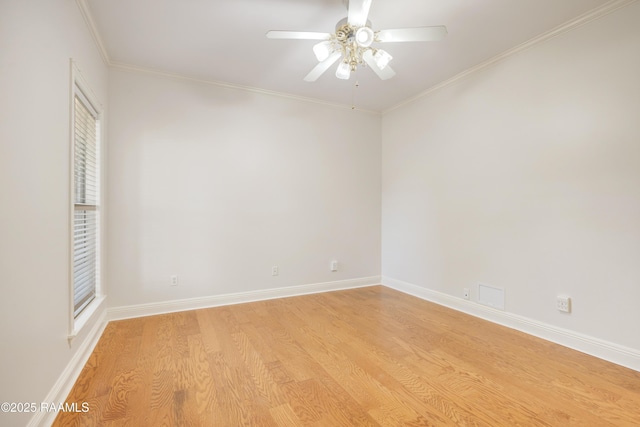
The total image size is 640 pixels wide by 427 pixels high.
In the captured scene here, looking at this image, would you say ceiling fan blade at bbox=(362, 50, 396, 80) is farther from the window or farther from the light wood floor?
the light wood floor

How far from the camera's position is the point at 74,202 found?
204cm

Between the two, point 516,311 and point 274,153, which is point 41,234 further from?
point 516,311

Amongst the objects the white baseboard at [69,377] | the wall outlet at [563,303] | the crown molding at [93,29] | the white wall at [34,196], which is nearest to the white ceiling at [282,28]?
the crown molding at [93,29]

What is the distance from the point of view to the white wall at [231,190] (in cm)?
304

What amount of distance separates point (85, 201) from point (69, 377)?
4.42ft

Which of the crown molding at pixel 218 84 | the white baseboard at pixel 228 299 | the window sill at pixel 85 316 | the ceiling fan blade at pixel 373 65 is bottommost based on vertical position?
the white baseboard at pixel 228 299

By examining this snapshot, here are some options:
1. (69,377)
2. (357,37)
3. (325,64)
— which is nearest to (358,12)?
(357,37)

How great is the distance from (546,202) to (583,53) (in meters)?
1.19

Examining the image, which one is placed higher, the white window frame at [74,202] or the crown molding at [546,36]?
the crown molding at [546,36]

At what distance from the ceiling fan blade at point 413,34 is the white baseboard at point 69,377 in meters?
2.80

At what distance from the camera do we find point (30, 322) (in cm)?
136

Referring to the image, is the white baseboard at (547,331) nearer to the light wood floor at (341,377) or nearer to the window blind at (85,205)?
the light wood floor at (341,377)

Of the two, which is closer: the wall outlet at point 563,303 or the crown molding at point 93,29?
the crown molding at point 93,29

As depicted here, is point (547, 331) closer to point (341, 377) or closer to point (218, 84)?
point (341, 377)
